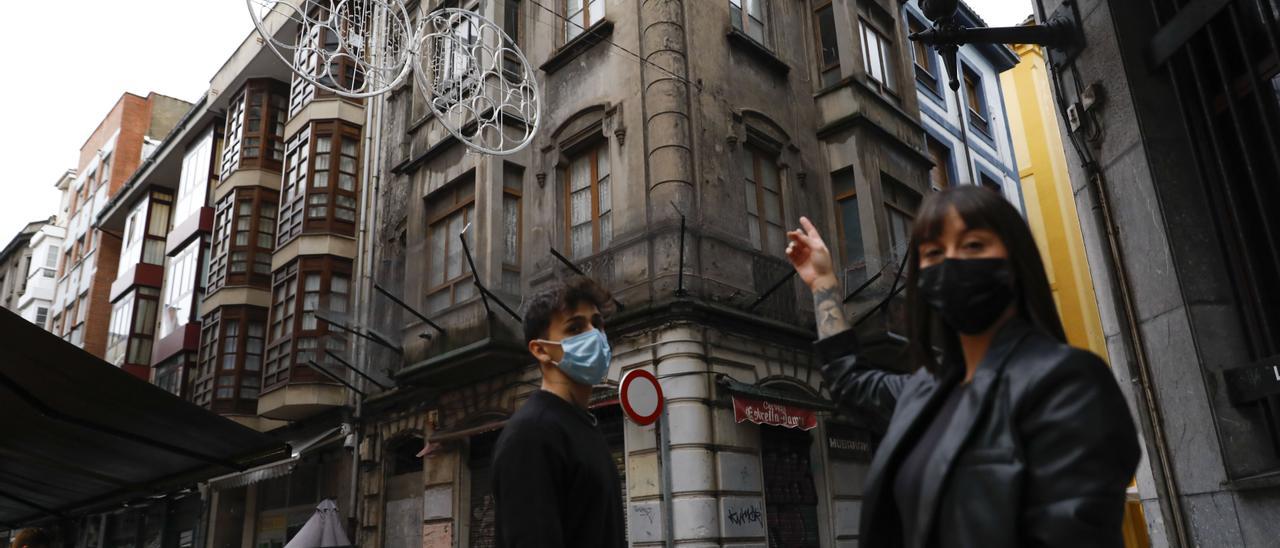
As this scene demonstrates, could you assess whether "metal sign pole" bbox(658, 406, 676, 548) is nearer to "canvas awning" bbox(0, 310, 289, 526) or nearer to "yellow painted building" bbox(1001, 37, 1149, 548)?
"canvas awning" bbox(0, 310, 289, 526)

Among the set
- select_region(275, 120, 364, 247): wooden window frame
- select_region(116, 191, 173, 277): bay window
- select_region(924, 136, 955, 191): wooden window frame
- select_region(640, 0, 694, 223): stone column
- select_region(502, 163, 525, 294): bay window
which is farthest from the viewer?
select_region(116, 191, 173, 277): bay window

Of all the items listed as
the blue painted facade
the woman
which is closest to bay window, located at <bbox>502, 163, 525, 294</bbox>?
the blue painted facade

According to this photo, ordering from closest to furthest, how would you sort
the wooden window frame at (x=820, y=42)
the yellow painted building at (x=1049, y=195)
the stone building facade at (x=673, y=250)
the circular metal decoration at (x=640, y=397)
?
the circular metal decoration at (x=640, y=397)
the stone building facade at (x=673, y=250)
the wooden window frame at (x=820, y=42)
the yellow painted building at (x=1049, y=195)

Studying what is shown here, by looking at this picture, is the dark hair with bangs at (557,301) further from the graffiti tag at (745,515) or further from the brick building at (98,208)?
the brick building at (98,208)

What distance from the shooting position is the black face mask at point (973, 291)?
72.7 inches

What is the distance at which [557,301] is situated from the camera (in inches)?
132

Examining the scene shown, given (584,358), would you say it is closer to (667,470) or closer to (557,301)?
(557,301)

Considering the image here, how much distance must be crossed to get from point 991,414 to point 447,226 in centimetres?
1536

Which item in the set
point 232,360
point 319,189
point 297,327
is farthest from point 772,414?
point 232,360

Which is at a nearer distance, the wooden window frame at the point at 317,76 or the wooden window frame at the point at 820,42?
the wooden window frame at the point at 820,42

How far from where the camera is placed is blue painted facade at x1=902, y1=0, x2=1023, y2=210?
62.0 ft

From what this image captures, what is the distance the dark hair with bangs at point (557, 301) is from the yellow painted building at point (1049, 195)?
1696 centimetres

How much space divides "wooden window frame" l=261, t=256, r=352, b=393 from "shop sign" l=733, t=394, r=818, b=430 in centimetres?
913

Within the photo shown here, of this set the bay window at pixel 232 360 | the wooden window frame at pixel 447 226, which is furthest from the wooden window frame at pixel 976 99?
the bay window at pixel 232 360
